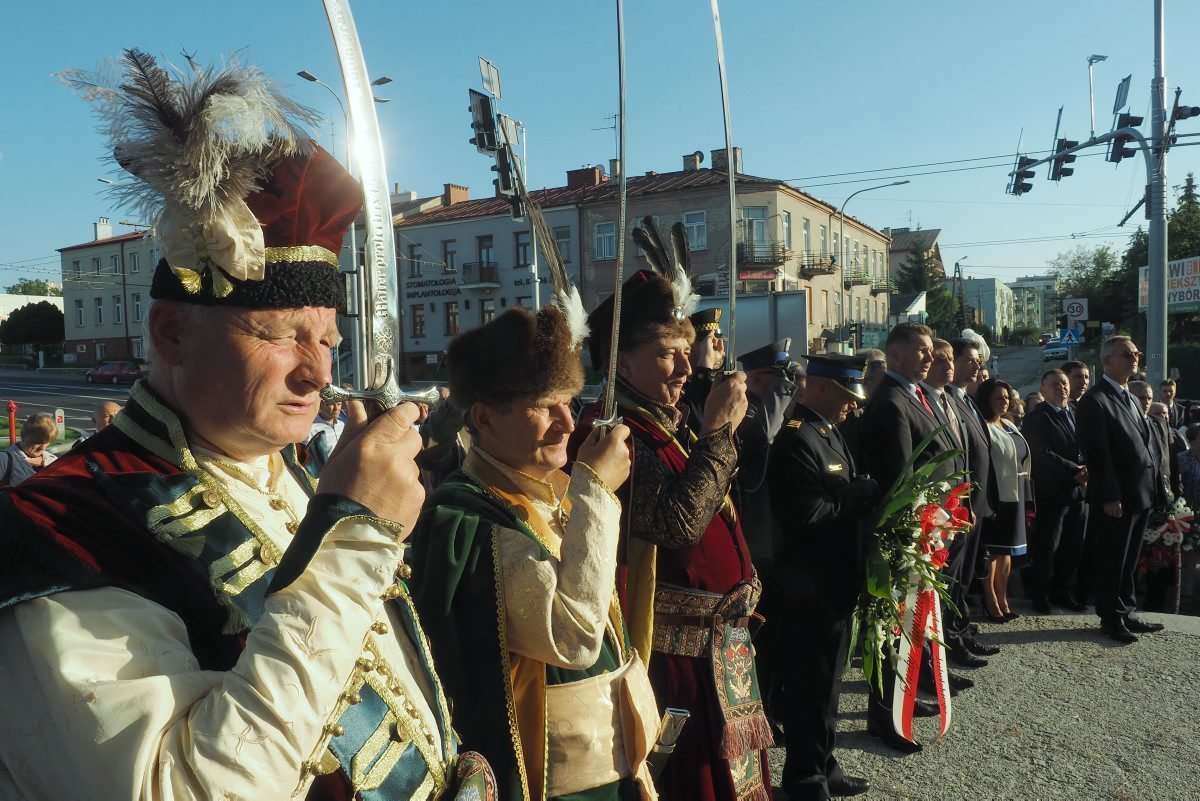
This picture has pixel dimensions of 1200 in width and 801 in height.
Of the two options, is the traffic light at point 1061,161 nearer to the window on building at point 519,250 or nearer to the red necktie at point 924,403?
the red necktie at point 924,403

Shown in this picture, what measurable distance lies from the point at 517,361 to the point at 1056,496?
632cm

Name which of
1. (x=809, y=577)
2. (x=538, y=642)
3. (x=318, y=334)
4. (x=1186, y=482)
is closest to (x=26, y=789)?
(x=318, y=334)

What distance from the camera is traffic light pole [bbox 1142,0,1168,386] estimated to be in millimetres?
12625

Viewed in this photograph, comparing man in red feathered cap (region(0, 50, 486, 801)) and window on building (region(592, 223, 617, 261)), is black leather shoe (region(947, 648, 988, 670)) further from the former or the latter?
window on building (region(592, 223, 617, 261))

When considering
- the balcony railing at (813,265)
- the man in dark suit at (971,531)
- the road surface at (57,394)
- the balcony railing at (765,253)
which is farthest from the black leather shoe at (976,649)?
the balcony railing at (813,265)

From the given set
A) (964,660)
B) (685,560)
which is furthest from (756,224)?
(685,560)

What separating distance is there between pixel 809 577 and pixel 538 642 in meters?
2.18

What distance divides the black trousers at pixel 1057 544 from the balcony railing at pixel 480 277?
32.5 meters

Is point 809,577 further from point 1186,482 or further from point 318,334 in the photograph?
point 1186,482

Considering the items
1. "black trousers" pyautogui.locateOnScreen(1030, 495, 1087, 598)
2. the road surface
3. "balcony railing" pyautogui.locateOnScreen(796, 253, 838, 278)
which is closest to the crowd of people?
"black trousers" pyautogui.locateOnScreen(1030, 495, 1087, 598)

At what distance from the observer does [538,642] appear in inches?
72.2

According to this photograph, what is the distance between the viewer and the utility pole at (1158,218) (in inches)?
497

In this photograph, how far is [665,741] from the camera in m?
2.21

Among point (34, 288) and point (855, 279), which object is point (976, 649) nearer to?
point (855, 279)
